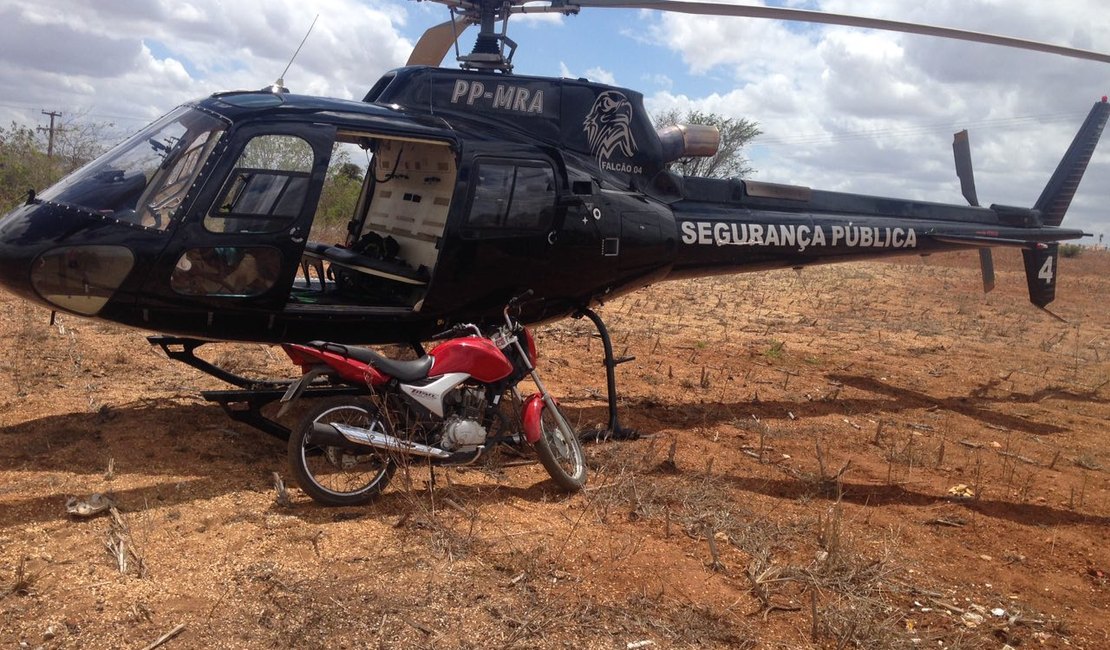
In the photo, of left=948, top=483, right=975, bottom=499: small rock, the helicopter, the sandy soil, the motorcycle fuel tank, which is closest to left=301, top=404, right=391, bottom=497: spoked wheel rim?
the sandy soil

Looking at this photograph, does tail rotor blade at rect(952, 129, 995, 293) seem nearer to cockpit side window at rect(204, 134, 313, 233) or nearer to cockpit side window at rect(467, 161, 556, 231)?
cockpit side window at rect(467, 161, 556, 231)

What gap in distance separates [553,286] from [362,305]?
1503mm

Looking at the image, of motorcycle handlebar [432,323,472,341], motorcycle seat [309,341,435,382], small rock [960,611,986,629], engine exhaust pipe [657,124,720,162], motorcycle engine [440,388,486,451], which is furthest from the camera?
engine exhaust pipe [657,124,720,162]

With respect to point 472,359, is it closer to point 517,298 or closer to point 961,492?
point 517,298

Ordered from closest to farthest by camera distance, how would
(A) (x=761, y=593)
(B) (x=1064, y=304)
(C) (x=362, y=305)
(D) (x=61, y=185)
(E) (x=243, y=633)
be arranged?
1. (E) (x=243, y=633)
2. (A) (x=761, y=593)
3. (D) (x=61, y=185)
4. (C) (x=362, y=305)
5. (B) (x=1064, y=304)

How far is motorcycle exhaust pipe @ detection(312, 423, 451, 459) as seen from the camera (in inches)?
179

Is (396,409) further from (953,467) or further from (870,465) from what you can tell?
(953,467)

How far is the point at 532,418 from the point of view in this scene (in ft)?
16.6

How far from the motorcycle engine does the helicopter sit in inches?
43.2

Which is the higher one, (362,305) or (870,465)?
(362,305)

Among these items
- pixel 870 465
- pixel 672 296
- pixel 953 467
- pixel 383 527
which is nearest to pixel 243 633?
pixel 383 527

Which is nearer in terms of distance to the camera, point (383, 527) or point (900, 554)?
point (383, 527)

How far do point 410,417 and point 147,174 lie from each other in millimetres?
2256

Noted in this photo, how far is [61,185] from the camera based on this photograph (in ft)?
16.9
